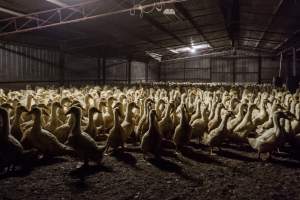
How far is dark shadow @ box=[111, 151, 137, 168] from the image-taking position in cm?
747

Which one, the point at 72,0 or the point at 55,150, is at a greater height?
the point at 72,0

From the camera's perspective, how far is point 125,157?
7871 mm

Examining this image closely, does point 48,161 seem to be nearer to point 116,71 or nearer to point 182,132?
point 182,132

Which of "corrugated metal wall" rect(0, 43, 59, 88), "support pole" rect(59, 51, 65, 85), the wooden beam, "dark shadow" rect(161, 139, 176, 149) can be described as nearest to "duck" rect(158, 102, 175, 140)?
"dark shadow" rect(161, 139, 176, 149)

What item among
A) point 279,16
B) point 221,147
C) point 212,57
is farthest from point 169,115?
point 212,57

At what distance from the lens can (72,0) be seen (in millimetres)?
14117

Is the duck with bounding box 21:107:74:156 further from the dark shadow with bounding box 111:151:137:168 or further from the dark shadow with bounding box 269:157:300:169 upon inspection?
the dark shadow with bounding box 269:157:300:169

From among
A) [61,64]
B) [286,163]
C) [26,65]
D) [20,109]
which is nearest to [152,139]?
[286,163]

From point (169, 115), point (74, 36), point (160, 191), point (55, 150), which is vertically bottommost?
point (160, 191)

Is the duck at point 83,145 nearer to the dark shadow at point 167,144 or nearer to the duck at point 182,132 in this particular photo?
the duck at point 182,132

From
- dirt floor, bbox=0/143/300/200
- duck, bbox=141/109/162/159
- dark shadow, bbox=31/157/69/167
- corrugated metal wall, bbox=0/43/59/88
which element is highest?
corrugated metal wall, bbox=0/43/59/88

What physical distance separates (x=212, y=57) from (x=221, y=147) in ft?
108

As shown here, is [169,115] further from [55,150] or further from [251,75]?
[251,75]

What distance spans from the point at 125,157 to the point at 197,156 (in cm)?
178
